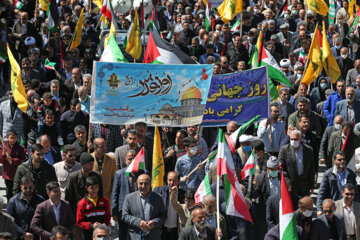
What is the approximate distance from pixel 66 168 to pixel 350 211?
13.2 feet

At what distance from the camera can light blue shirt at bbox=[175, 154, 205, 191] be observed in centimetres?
1456

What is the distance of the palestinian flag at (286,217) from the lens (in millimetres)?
12656

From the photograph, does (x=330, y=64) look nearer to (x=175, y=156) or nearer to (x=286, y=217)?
(x=175, y=156)

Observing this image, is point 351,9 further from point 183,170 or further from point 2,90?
point 183,170

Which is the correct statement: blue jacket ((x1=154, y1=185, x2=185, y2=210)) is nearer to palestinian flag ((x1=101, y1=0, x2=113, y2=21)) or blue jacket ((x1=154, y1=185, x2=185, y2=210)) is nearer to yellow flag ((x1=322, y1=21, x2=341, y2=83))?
yellow flag ((x1=322, y1=21, x2=341, y2=83))

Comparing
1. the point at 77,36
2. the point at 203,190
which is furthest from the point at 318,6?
the point at 203,190

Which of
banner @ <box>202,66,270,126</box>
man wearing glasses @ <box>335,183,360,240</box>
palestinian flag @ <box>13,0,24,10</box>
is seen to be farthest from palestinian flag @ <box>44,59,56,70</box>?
man wearing glasses @ <box>335,183,360,240</box>

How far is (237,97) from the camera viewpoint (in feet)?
55.5

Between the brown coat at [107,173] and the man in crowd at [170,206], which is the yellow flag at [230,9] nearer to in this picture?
the brown coat at [107,173]

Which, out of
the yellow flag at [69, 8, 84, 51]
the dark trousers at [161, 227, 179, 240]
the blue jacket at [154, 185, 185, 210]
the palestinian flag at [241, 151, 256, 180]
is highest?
the yellow flag at [69, 8, 84, 51]

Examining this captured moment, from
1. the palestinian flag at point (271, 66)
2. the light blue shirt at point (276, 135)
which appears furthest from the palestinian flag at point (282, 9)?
the light blue shirt at point (276, 135)

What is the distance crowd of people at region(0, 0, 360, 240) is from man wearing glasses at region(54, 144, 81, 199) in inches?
0.6

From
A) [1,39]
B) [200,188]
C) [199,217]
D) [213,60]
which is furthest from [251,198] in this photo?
[1,39]

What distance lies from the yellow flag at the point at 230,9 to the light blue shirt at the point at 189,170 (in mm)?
9254
